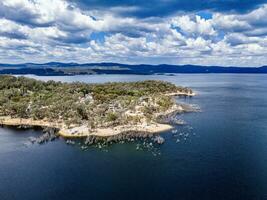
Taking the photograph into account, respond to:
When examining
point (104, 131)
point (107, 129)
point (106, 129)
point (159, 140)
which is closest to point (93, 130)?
point (104, 131)

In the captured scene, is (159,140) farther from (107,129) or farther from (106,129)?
(106,129)

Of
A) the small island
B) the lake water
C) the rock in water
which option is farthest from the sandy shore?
the rock in water

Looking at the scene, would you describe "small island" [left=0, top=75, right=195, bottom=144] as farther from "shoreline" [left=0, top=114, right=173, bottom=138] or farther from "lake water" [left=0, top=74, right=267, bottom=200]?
"lake water" [left=0, top=74, right=267, bottom=200]

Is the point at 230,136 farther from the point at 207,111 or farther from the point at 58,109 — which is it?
the point at 58,109

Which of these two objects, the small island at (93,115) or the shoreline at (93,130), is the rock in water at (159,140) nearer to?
the small island at (93,115)

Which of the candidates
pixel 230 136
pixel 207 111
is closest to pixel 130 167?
pixel 230 136

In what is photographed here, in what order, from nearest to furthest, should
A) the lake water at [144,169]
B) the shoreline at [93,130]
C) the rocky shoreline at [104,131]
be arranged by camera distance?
the lake water at [144,169], the rocky shoreline at [104,131], the shoreline at [93,130]

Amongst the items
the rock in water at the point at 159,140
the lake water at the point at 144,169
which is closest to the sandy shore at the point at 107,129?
the lake water at the point at 144,169

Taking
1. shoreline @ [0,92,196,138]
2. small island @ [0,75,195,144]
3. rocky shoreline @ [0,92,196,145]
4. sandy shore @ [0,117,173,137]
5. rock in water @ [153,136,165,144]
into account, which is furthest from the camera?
small island @ [0,75,195,144]
